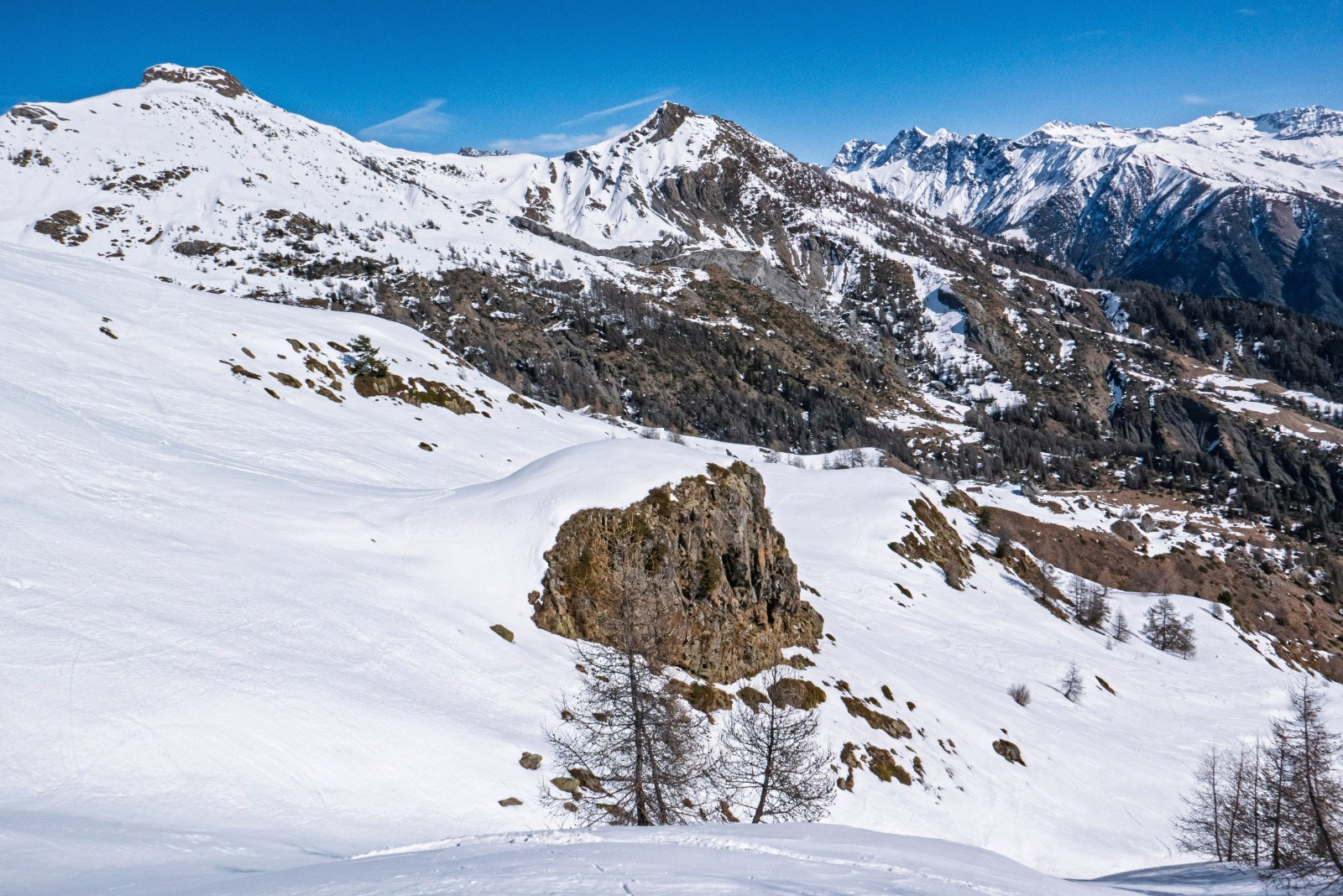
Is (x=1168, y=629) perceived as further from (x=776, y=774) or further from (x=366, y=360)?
(x=366, y=360)

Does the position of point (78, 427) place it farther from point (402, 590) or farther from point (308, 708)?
point (308, 708)

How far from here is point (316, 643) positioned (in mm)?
16172

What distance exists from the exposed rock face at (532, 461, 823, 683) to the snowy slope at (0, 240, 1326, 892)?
0.97 metres

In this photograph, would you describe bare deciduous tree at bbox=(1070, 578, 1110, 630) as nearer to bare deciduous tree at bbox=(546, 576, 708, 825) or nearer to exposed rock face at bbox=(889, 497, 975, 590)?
exposed rock face at bbox=(889, 497, 975, 590)

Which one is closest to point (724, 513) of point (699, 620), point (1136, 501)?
point (699, 620)

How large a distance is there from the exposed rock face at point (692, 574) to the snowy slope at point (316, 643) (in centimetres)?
97

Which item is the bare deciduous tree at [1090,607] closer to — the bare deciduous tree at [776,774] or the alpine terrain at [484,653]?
the alpine terrain at [484,653]

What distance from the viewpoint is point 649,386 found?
165500 millimetres

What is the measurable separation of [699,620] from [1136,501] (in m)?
159

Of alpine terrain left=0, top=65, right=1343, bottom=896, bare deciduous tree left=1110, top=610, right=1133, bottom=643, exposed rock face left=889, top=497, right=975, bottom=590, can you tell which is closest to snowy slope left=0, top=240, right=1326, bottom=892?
alpine terrain left=0, top=65, right=1343, bottom=896

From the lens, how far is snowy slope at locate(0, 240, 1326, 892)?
11.3 m

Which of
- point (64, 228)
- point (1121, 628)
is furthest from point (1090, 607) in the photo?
point (64, 228)

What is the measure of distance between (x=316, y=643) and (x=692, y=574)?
14.0 metres

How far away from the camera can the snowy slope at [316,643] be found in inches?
444
